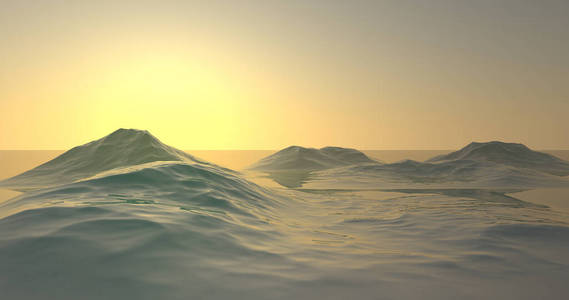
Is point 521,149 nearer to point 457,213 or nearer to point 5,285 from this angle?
point 457,213

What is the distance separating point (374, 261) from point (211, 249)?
3694 millimetres

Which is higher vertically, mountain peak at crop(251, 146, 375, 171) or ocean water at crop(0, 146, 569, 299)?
mountain peak at crop(251, 146, 375, 171)

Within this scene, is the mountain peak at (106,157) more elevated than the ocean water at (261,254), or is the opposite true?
the mountain peak at (106,157)

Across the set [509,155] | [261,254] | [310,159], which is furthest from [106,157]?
[509,155]

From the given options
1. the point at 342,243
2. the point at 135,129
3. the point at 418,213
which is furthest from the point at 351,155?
the point at 342,243

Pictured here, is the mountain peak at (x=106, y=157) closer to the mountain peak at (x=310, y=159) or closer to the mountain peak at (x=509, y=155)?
the mountain peak at (x=310, y=159)

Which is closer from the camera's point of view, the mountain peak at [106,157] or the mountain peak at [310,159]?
the mountain peak at [106,157]

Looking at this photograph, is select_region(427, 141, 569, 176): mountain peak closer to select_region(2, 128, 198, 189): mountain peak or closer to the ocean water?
select_region(2, 128, 198, 189): mountain peak

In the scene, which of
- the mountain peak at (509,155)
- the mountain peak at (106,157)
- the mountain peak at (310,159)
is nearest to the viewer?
the mountain peak at (106,157)

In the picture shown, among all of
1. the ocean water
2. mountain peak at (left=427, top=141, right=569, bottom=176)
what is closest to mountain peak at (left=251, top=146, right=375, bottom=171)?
mountain peak at (left=427, top=141, right=569, bottom=176)

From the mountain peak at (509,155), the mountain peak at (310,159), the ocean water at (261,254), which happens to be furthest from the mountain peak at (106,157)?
the mountain peak at (509,155)

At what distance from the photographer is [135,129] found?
5288 centimetres

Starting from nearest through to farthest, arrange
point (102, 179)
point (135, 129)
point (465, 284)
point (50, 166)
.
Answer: point (465, 284) < point (102, 179) < point (50, 166) < point (135, 129)

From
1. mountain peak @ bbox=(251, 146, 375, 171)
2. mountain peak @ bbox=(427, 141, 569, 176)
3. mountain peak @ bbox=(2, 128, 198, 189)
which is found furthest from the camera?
mountain peak @ bbox=(251, 146, 375, 171)
